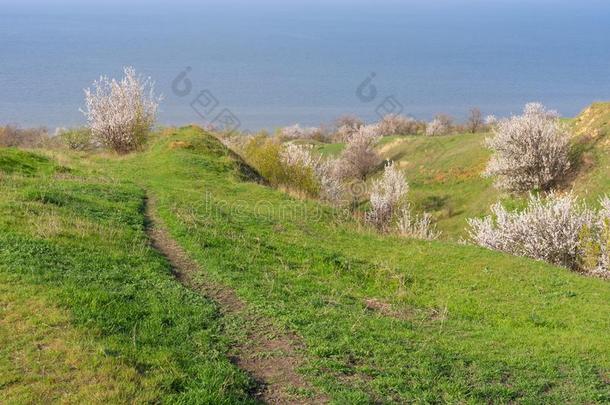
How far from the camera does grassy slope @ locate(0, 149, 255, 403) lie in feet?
22.6

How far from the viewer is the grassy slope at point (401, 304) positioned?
8.57 metres

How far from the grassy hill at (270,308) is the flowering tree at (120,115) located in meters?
16.1

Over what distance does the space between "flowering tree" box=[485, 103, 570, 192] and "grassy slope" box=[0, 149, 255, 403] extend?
28.9m

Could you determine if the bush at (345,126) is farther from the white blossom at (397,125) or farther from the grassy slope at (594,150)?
the grassy slope at (594,150)

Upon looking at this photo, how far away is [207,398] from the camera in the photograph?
272 inches

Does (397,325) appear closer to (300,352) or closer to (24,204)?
(300,352)

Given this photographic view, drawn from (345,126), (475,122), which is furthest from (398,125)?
(475,122)

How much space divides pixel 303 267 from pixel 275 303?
343 centimetres

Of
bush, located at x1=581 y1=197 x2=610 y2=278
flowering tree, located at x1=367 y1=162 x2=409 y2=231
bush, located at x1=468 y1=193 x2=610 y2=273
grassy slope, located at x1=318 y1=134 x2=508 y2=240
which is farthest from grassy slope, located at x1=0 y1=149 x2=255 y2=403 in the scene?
grassy slope, located at x1=318 y1=134 x2=508 y2=240

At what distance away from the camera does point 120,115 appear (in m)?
35.3

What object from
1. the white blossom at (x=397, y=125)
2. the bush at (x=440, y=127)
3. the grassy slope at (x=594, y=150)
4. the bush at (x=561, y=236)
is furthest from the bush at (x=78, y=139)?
the bush at (x=440, y=127)

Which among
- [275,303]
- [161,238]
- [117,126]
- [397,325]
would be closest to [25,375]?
[275,303]

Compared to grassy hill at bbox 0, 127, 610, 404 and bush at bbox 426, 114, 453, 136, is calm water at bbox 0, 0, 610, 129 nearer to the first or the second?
bush at bbox 426, 114, 453, 136

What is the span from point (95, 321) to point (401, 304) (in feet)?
22.1
